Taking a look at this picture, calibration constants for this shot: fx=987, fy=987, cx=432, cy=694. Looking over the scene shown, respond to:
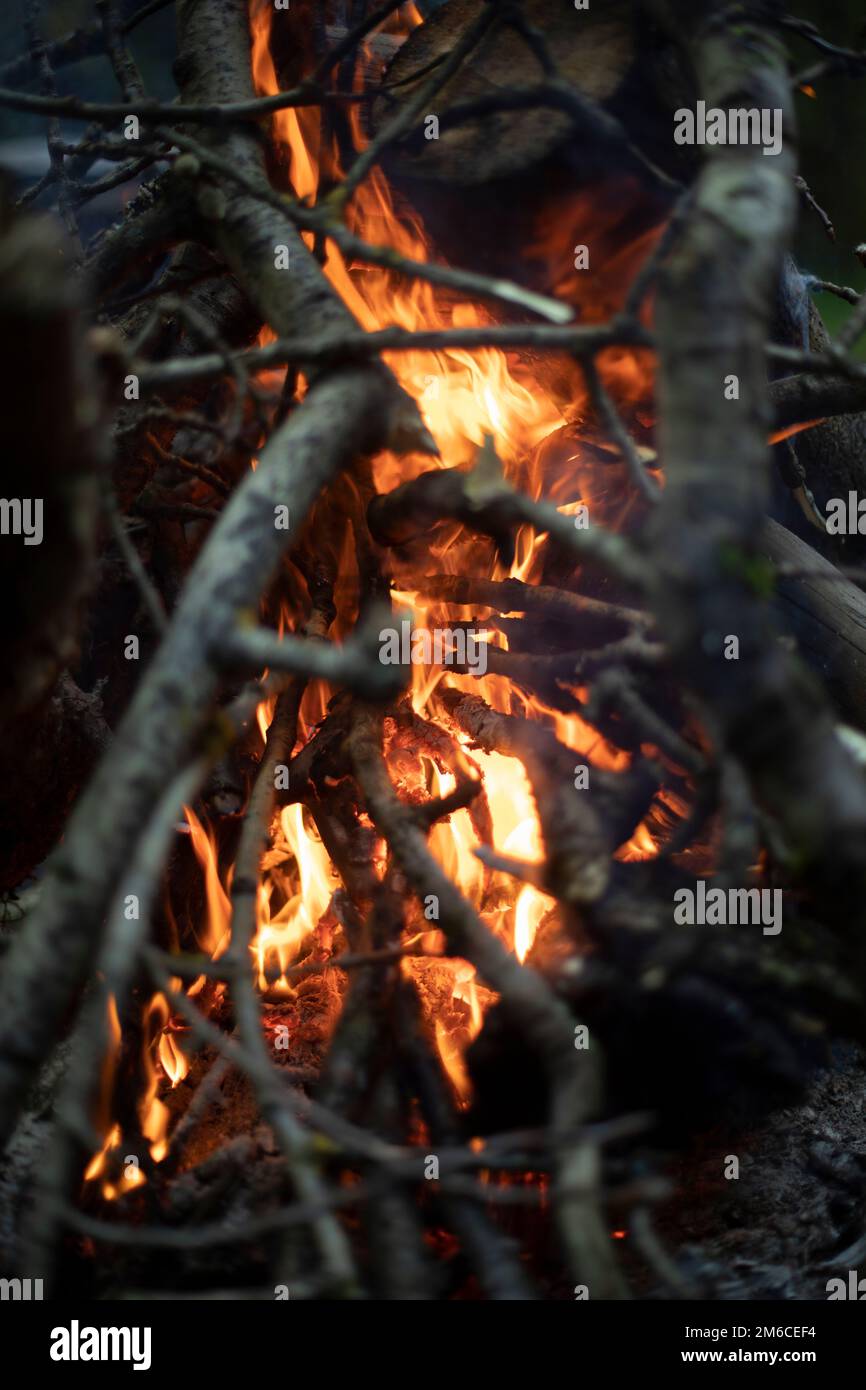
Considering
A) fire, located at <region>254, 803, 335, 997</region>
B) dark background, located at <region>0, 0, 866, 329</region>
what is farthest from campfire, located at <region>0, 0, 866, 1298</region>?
dark background, located at <region>0, 0, 866, 329</region>

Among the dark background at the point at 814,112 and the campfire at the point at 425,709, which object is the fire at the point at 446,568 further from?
the dark background at the point at 814,112

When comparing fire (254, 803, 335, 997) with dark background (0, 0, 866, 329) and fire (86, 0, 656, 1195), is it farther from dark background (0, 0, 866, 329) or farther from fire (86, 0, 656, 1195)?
dark background (0, 0, 866, 329)

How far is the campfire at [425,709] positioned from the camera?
4.79 ft

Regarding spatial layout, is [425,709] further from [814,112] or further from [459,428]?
[814,112]

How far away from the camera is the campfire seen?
1459 millimetres

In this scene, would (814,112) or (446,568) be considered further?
(814,112)

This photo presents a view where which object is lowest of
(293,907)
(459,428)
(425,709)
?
(293,907)

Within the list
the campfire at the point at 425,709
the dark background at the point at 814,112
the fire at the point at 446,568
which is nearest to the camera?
the campfire at the point at 425,709

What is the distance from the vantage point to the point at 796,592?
292 cm

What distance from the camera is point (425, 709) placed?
9.57 ft

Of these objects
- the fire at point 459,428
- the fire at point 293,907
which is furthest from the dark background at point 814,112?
the fire at point 293,907

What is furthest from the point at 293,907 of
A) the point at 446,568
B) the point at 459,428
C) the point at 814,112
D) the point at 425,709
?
the point at 814,112

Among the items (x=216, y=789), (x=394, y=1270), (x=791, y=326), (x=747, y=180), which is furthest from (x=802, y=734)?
(x=791, y=326)

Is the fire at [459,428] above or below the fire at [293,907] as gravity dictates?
above
